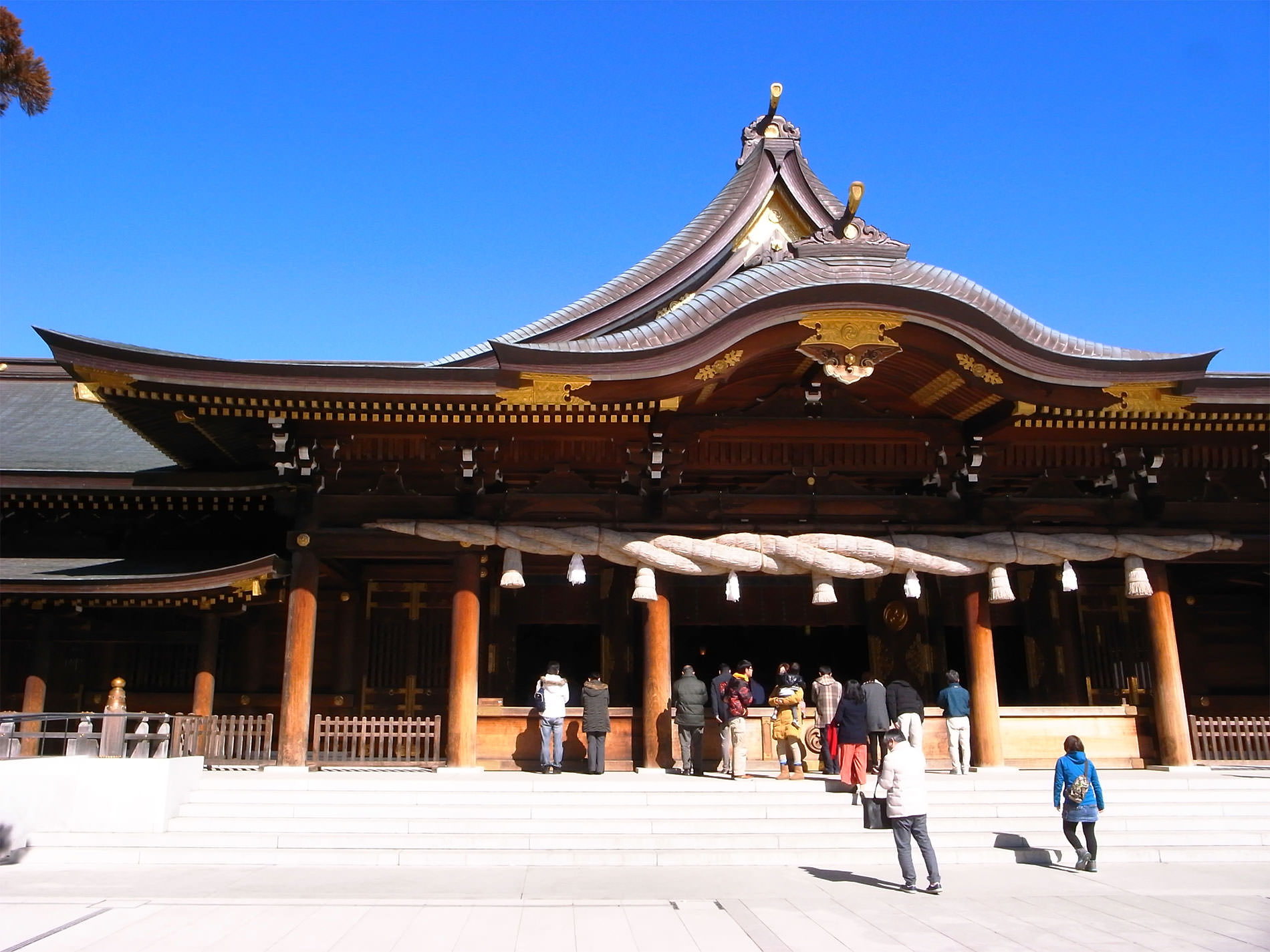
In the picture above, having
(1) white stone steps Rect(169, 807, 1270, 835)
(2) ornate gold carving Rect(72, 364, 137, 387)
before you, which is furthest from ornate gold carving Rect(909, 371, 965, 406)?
(2) ornate gold carving Rect(72, 364, 137, 387)

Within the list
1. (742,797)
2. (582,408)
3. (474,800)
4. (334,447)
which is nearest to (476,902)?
(474,800)

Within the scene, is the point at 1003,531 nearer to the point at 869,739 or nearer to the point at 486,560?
the point at 869,739

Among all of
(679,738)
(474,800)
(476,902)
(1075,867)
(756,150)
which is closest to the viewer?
(476,902)

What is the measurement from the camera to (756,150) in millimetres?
16641

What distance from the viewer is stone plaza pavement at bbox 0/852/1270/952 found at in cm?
560

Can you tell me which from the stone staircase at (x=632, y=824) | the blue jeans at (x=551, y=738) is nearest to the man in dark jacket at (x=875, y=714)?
the stone staircase at (x=632, y=824)

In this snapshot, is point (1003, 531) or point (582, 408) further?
point (1003, 531)

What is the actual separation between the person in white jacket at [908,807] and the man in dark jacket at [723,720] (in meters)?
4.00

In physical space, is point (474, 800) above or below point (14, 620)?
below

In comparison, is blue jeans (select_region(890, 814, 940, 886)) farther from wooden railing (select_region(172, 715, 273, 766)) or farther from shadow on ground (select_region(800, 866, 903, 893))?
wooden railing (select_region(172, 715, 273, 766))

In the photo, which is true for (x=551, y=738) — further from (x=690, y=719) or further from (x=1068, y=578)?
(x=1068, y=578)

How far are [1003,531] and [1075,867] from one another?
16.8 feet

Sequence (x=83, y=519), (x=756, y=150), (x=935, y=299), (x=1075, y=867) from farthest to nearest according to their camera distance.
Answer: (x=756, y=150) → (x=83, y=519) → (x=935, y=299) → (x=1075, y=867)

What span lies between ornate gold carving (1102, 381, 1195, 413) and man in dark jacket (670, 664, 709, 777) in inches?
236
